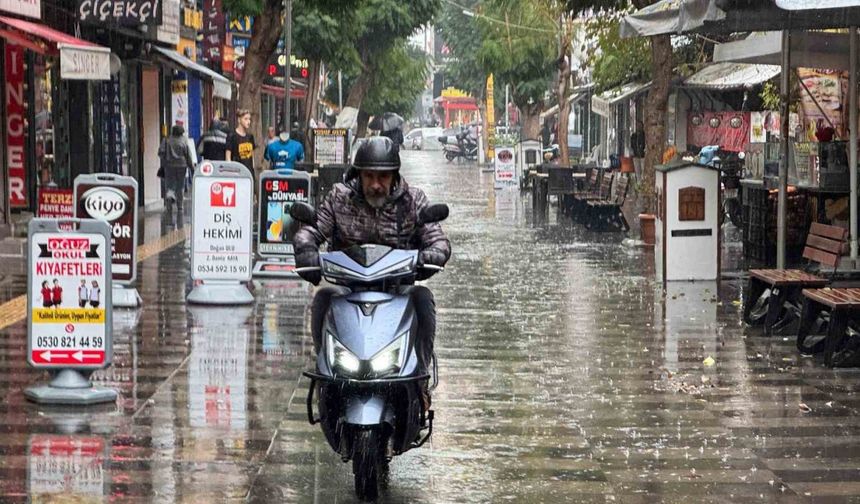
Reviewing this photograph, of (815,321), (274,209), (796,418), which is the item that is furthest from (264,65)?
(796,418)

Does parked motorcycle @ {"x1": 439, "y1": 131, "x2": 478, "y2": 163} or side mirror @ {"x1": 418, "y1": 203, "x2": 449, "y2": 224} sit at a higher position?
parked motorcycle @ {"x1": 439, "y1": 131, "x2": 478, "y2": 163}

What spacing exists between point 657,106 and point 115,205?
11.3 m

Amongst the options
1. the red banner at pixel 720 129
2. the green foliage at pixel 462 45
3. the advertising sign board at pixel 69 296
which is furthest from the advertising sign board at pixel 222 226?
the green foliage at pixel 462 45

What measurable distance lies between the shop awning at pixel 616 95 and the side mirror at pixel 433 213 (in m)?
30.2

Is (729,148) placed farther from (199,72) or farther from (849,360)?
(849,360)

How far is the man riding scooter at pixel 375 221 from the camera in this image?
24.2ft

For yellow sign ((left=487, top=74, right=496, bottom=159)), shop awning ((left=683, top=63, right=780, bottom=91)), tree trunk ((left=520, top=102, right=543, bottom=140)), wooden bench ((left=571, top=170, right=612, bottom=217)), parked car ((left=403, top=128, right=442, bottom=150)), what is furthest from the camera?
parked car ((left=403, top=128, right=442, bottom=150))

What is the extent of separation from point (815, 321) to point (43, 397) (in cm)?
613

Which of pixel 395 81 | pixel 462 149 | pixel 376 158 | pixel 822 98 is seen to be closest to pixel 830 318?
pixel 376 158

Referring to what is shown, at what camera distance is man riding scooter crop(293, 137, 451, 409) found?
7.36 meters

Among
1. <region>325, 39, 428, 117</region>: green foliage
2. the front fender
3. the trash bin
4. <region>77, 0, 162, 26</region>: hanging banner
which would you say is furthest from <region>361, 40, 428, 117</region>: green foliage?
the front fender

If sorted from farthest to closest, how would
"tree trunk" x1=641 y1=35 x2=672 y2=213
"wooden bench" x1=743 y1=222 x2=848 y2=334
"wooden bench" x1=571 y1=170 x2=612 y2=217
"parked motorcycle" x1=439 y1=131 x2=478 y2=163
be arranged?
"parked motorcycle" x1=439 y1=131 x2=478 y2=163 < "wooden bench" x1=571 y1=170 x2=612 y2=217 < "tree trunk" x1=641 y1=35 x2=672 y2=213 < "wooden bench" x1=743 y1=222 x2=848 y2=334

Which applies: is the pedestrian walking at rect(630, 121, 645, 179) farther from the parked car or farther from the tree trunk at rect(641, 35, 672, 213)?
the parked car

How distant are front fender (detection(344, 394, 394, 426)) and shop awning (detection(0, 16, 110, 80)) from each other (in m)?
13.3
